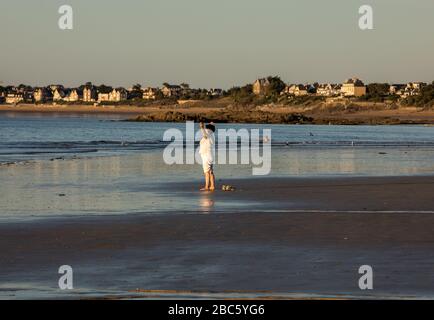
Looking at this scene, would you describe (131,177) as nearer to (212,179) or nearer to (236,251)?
(212,179)

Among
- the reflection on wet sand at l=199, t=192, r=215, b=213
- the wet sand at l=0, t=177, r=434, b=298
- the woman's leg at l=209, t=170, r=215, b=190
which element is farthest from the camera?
the woman's leg at l=209, t=170, r=215, b=190

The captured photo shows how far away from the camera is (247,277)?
1109cm

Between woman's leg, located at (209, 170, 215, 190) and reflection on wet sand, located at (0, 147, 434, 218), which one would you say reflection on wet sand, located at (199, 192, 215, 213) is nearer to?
reflection on wet sand, located at (0, 147, 434, 218)

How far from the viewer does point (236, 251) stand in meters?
13.1

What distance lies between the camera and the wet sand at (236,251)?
34.4 ft

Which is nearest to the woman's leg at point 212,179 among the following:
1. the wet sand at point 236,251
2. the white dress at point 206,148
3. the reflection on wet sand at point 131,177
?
the white dress at point 206,148

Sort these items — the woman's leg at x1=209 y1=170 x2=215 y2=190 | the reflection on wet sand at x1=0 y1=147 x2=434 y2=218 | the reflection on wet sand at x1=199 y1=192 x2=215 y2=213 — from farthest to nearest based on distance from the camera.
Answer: the woman's leg at x1=209 y1=170 x2=215 y2=190
the reflection on wet sand at x1=0 y1=147 x2=434 y2=218
the reflection on wet sand at x1=199 y1=192 x2=215 y2=213

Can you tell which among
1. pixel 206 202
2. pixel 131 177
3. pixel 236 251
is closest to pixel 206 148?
pixel 206 202

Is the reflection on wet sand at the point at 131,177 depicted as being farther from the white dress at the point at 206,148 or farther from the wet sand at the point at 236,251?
the wet sand at the point at 236,251

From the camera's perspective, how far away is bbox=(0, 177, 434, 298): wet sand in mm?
10484

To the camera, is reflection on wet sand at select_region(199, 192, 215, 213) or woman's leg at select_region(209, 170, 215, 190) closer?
reflection on wet sand at select_region(199, 192, 215, 213)

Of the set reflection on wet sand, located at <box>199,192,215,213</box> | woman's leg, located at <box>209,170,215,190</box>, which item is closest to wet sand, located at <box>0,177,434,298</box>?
reflection on wet sand, located at <box>199,192,215,213</box>

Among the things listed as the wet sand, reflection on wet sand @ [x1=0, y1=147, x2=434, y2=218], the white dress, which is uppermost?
the white dress
